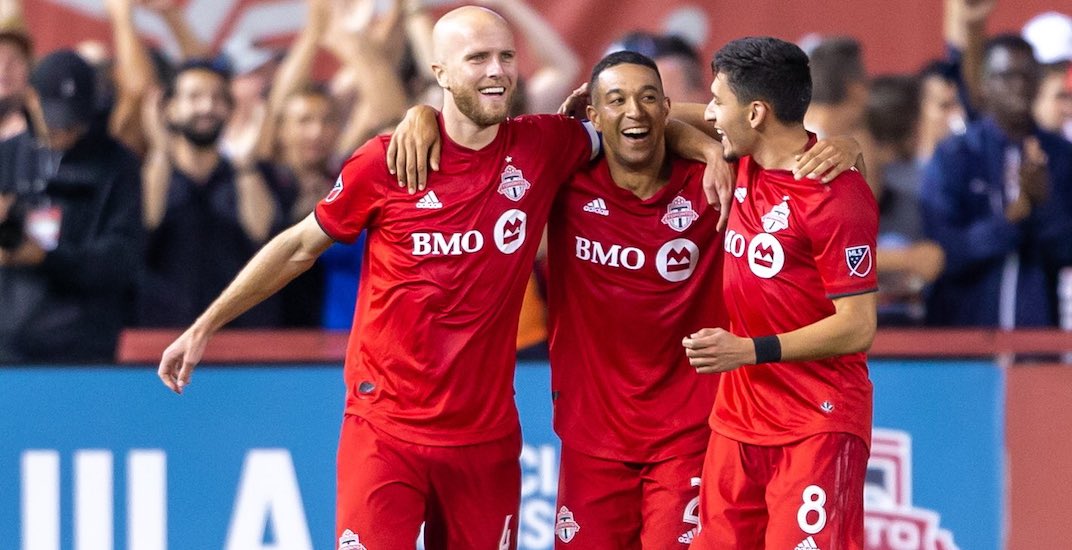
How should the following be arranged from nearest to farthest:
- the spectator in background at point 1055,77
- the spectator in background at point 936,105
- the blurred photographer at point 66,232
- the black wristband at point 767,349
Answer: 1. the black wristband at point 767,349
2. the blurred photographer at point 66,232
3. the spectator in background at point 1055,77
4. the spectator in background at point 936,105

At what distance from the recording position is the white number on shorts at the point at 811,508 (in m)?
5.02

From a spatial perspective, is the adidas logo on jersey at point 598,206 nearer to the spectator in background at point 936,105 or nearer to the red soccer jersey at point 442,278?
the red soccer jersey at point 442,278

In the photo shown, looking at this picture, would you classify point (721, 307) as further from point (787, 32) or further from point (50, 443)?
point (787, 32)

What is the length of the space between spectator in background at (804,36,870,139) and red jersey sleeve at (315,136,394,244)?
11.0ft

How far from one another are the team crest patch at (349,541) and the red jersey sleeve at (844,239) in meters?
1.74

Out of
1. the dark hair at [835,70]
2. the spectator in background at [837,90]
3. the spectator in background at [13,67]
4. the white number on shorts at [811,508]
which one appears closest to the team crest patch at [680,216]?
the white number on shorts at [811,508]

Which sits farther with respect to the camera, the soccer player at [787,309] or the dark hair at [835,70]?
the dark hair at [835,70]

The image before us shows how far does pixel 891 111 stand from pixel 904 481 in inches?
123

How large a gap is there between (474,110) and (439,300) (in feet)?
2.12

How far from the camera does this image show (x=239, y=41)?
9664 millimetres

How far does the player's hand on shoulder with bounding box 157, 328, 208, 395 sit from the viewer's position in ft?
17.7

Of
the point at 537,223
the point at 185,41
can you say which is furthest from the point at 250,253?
the point at 537,223

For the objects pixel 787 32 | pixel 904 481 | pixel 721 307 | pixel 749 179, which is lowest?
pixel 904 481

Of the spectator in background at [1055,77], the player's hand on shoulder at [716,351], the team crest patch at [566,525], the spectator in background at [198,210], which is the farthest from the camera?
the spectator in background at [1055,77]
